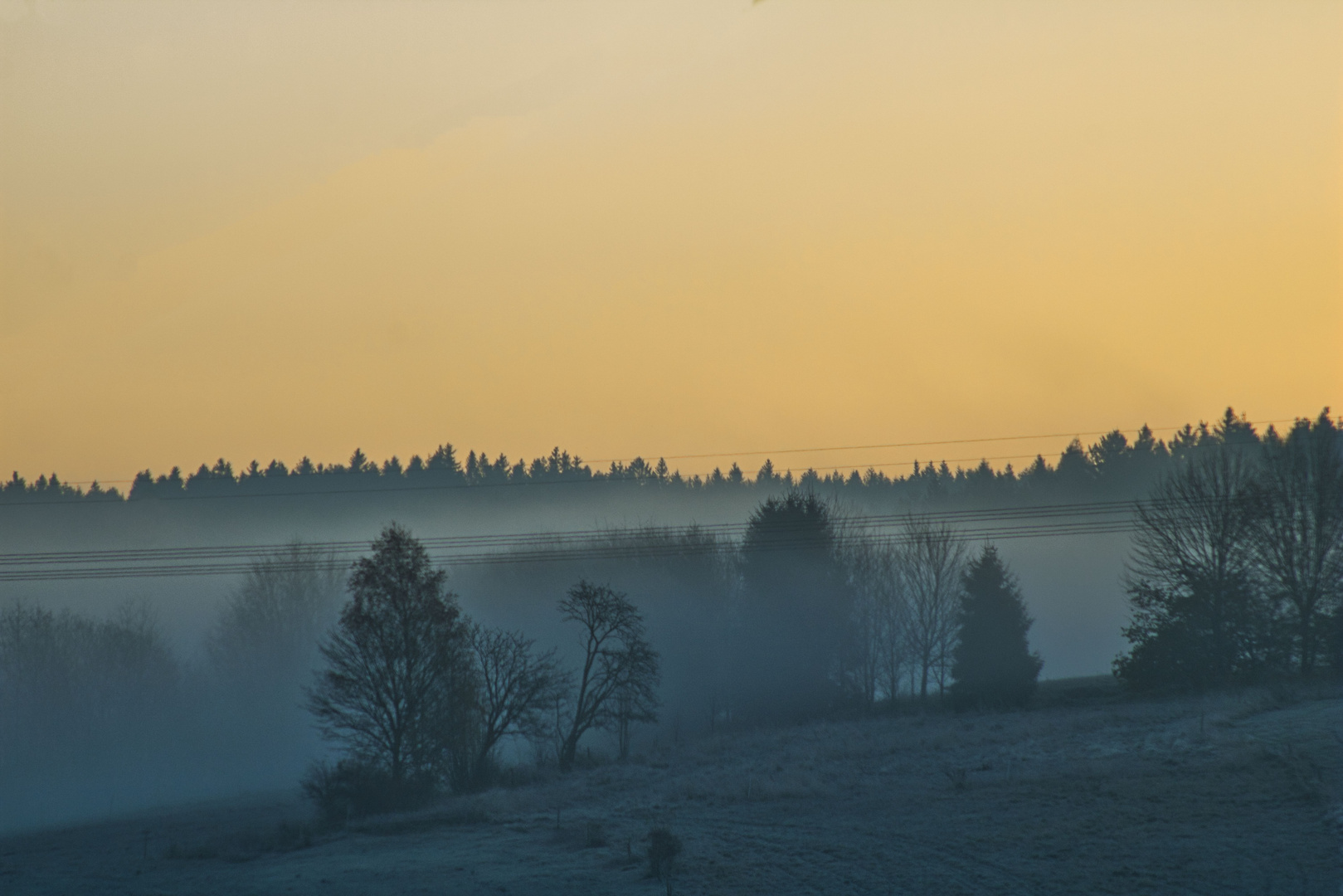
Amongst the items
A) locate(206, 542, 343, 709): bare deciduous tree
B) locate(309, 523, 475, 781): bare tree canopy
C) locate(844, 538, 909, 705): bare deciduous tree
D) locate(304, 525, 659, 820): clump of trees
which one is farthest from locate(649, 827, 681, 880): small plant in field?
locate(206, 542, 343, 709): bare deciduous tree

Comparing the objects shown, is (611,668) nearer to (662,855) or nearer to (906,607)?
(906,607)

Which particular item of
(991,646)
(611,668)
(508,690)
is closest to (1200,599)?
(991,646)

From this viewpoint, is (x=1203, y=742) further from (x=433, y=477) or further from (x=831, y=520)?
(x=433, y=477)

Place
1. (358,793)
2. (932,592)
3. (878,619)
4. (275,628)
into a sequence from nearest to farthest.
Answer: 1. (358,793)
2. (932,592)
3. (878,619)
4. (275,628)

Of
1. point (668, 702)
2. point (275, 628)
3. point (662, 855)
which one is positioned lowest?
point (668, 702)

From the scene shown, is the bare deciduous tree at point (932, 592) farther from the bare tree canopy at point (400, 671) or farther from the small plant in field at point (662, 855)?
the small plant in field at point (662, 855)

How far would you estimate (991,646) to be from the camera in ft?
189

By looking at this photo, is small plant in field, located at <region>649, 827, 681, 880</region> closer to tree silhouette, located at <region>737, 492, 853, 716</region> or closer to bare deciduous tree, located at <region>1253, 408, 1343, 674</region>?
bare deciduous tree, located at <region>1253, 408, 1343, 674</region>

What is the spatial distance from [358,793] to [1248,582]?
1739 inches

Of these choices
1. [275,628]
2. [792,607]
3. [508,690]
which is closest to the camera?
[508,690]

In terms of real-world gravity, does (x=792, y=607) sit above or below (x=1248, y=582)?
below

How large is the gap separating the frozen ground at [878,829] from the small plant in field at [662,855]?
36 centimetres

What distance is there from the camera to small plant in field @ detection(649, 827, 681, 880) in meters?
24.4

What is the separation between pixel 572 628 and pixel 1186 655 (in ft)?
171
